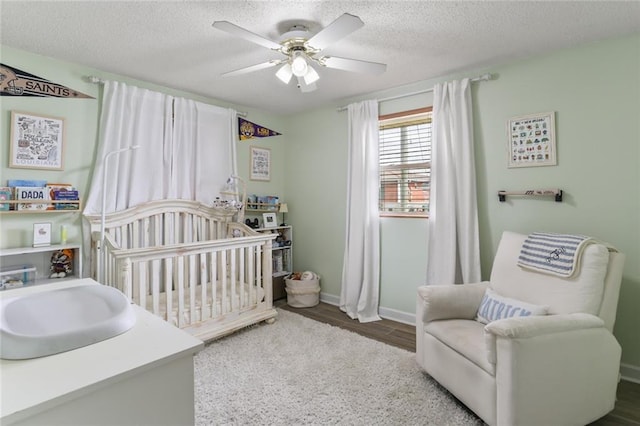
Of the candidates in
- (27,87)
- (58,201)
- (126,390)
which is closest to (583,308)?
(126,390)

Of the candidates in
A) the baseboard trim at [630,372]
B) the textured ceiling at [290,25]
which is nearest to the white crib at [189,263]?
the textured ceiling at [290,25]

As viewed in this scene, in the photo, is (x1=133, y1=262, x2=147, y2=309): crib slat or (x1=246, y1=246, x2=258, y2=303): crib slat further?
(x1=246, y1=246, x2=258, y2=303): crib slat

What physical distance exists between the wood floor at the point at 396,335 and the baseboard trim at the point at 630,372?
0.04 m

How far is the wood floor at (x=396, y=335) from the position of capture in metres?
1.75

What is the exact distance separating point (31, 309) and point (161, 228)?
6.40 ft

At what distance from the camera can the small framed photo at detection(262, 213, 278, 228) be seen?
3.74 metres

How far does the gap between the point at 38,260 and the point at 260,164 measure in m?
2.26

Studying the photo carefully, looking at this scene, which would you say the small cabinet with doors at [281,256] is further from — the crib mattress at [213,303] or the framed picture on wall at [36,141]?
the framed picture on wall at [36,141]

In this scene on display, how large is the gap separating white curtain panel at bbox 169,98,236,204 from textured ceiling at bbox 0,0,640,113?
1.50 ft

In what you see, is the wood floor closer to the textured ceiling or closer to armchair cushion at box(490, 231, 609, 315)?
armchair cushion at box(490, 231, 609, 315)

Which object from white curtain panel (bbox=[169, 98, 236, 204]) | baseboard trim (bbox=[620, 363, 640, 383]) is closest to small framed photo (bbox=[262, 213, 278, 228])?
white curtain panel (bbox=[169, 98, 236, 204])

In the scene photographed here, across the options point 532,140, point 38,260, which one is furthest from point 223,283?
point 532,140

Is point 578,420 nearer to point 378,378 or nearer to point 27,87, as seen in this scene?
point 378,378

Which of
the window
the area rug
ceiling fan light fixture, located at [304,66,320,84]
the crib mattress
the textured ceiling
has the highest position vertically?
the textured ceiling
